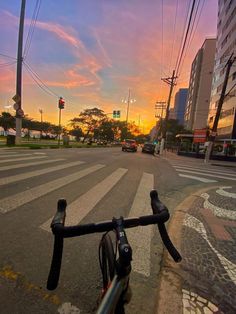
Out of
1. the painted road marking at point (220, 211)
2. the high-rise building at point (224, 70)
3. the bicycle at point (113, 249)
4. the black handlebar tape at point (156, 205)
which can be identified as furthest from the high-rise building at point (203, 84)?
the bicycle at point (113, 249)

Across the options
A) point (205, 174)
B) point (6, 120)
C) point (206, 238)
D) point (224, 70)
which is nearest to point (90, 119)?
point (6, 120)

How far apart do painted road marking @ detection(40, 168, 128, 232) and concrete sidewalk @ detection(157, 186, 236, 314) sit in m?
1.74

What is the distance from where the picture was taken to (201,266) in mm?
2861

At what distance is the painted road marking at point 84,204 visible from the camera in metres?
3.95

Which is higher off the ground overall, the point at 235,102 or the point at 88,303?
the point at 235,102

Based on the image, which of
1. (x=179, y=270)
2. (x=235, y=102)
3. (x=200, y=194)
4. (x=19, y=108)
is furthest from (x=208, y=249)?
(x=235, y=102)

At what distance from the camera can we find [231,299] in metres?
2.29

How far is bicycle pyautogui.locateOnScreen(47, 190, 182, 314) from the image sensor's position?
→ 39.6 inches

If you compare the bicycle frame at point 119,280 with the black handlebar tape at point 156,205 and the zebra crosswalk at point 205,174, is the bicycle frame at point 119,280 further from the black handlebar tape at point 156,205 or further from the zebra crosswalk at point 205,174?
the zebra crosswalk at point 205,174

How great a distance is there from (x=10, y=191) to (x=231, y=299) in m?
4.98

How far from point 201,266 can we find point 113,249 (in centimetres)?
195

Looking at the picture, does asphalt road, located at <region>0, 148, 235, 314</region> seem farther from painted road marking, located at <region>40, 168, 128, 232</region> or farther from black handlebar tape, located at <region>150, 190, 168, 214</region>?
black handlebar tape, located at <region>150, 190, 168, 214</region>

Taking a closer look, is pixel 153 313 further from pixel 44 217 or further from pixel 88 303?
pixel 44 217

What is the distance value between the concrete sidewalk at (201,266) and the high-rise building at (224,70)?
3767 centimetres
